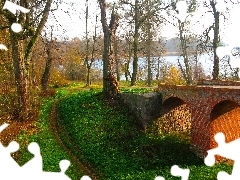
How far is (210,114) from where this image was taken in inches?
662

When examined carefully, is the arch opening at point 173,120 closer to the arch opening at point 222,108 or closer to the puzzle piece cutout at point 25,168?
the arch opening at point 222,108

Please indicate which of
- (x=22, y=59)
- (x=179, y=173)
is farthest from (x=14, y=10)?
(x=179, y=173)

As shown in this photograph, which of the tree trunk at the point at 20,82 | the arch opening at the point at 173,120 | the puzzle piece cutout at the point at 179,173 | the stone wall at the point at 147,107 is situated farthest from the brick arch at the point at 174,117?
the tree trunk at the point at 20,82

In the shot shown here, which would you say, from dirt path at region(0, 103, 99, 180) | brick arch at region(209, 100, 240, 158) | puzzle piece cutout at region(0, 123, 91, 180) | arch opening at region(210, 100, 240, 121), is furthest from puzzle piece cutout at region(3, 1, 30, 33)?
brick arch at region(209, 100, 240, 158)

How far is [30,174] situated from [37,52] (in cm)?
2241

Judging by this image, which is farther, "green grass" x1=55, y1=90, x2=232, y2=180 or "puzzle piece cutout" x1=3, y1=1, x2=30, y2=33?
"puzzle piece cutout" x1=3, y1=1, x2=30, y2=33

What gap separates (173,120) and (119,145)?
4112 mm

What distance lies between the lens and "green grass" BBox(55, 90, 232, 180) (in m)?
15.9

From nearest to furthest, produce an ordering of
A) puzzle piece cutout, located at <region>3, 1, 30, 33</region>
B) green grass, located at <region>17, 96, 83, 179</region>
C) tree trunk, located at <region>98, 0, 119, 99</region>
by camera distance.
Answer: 1. green grass, located at <region>17, 96, 83, 179</region>
2. puzzle piece cutout, located at <region>3, 1, 30, 33</region>
3. tree trunk, located at <region>98, 0, 119, 99</region>

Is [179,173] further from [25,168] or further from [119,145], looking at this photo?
[25,168]

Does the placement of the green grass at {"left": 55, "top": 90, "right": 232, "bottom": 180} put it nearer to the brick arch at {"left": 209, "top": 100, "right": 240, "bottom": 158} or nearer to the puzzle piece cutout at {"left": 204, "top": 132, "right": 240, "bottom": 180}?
the puzzle piece cutout at {"left": 204, "top": 132, "right": 240, "bottom": 180}

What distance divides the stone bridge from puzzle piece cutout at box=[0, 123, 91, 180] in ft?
19.3

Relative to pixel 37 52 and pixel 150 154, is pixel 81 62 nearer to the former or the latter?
pixel 37 52

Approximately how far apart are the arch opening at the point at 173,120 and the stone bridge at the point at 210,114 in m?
2.34
